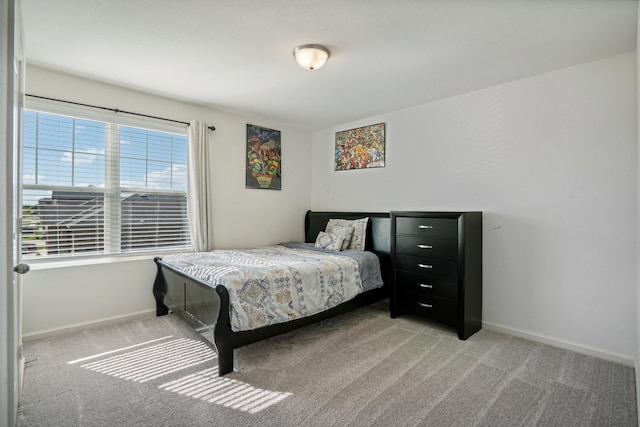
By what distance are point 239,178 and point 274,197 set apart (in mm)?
602

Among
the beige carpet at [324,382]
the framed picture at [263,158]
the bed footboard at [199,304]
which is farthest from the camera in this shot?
the framed picture at [263,158]

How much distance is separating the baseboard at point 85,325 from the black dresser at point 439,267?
263 centimetres

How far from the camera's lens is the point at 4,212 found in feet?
3.97

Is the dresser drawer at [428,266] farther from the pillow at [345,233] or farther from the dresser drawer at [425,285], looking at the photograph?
the pillow at [345,233]

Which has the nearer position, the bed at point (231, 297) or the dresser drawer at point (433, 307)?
the bed at point (231, 297)

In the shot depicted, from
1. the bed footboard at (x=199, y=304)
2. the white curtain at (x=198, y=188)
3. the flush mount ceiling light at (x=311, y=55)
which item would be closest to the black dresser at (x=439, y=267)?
the flush mount ceiling light at (x=311, y=55)

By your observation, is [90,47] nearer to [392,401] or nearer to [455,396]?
[392,401]

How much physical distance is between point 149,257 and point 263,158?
6.17 ft

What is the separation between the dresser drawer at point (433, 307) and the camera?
2.83m

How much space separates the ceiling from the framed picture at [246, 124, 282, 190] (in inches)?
39.6

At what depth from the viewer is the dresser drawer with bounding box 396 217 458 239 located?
281 centimetres

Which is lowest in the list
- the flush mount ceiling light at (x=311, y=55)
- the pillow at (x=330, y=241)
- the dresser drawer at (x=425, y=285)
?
the dresser drawer at (x=425, y=285)

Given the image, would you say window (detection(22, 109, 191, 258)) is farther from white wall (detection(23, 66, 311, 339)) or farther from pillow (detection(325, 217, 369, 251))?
pillow (detection(325, 217, 369, 251))

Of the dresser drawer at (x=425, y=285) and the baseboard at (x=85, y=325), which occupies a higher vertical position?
the dresser drawer at (x=425, y=285)
